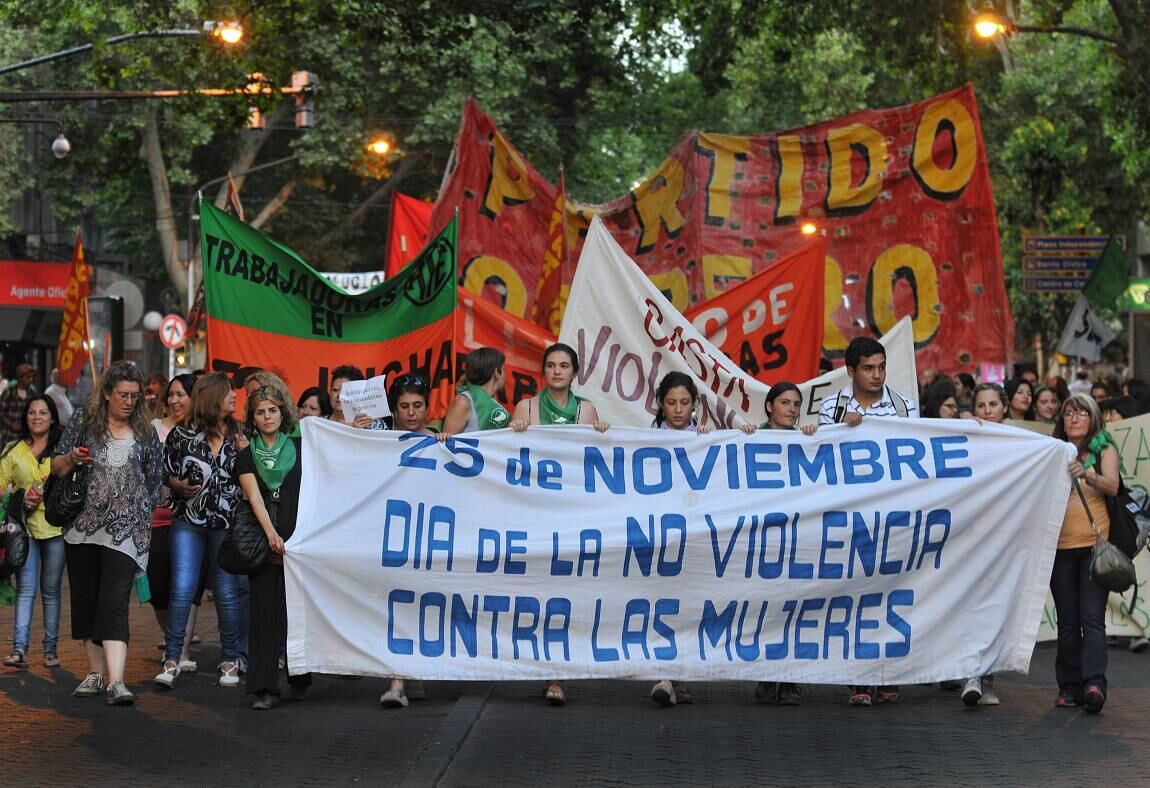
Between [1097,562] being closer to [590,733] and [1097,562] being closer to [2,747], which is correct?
[590,733]

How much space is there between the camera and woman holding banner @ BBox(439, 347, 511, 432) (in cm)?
916

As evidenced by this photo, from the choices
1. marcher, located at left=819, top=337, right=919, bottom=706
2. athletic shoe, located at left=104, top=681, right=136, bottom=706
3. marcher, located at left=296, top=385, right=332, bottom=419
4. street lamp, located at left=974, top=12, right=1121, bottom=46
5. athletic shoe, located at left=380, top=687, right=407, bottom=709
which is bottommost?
athletic shoe, located at left=104, top=681, right=136, bottom=706

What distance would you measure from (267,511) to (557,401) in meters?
1.60

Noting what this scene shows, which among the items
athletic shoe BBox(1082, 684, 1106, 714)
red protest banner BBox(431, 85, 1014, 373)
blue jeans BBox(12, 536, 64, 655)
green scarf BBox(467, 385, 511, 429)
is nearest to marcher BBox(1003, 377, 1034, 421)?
red protest banner BBox(431, 85, 1014, 373)

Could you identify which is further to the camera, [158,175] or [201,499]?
[158,175]

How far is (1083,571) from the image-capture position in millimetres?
8672

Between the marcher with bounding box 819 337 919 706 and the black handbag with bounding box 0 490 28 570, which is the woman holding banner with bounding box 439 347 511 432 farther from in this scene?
the black handbag with bounding box 0 490 28 570

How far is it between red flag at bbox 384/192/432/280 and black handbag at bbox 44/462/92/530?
766 centimetres

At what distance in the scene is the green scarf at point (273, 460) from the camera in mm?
8836

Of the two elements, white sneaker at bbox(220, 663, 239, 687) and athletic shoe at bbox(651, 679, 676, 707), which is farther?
white sneaker at bbox(220, 663, 239, 687)

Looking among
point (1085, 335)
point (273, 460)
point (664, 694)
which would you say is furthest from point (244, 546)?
point (1085, 335)

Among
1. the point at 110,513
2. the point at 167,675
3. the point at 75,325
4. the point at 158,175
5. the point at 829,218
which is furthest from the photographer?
the point at 158,175

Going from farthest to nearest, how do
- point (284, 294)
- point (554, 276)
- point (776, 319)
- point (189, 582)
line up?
point (554, 276)
point (776, 319)
point (284, 294)
point (189, 582)

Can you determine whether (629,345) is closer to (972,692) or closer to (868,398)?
(868,398)
